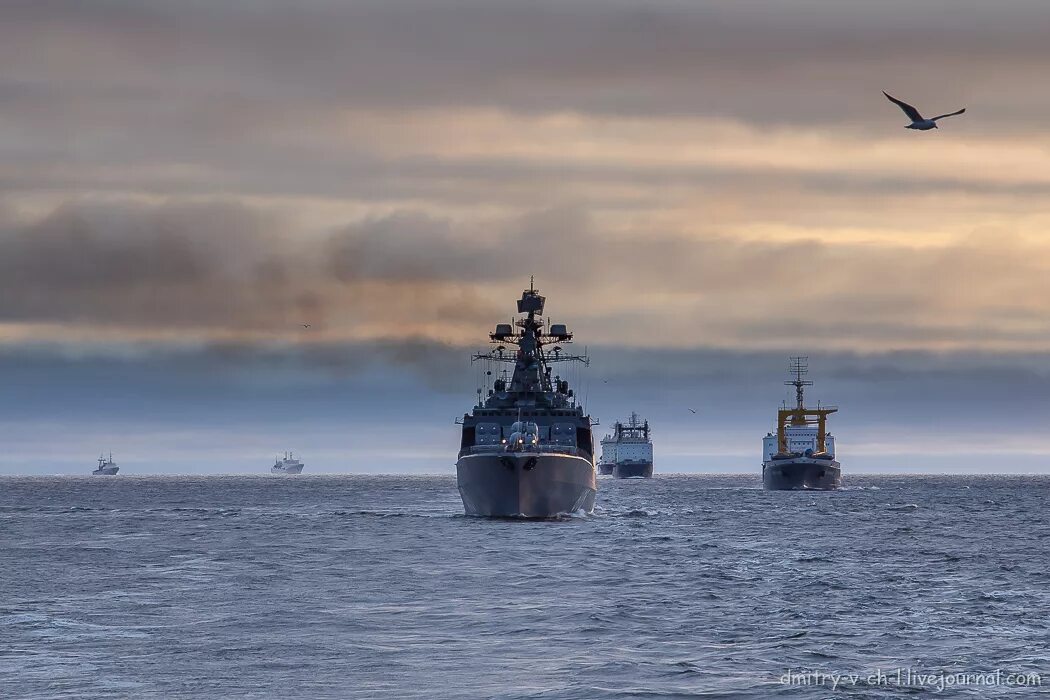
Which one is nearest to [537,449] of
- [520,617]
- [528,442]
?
[528,442]

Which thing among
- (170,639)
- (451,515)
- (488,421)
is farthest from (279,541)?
(170,639)

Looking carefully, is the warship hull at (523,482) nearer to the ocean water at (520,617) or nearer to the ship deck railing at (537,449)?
the ship deck railing at (537,449)

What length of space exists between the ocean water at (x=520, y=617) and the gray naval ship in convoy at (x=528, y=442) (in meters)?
10.9

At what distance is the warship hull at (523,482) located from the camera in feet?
310

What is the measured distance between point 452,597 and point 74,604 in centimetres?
1194

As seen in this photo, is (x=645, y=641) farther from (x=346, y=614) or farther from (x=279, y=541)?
(x=279, y=541)

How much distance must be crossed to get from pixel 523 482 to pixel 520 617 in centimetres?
5263

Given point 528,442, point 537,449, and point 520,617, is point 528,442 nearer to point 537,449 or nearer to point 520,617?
point 537,449

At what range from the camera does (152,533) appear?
3681 inches

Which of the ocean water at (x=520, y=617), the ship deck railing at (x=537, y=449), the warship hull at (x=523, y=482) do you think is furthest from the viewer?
the warship hull at (x=523, y=482)

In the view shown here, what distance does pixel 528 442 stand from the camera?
96062 mm

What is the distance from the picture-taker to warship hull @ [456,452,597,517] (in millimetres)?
94375

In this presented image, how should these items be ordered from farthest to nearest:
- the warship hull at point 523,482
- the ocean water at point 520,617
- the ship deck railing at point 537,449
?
the warship hull at point 523,482 → the ship deck railing at point 537,449 → the ocean water at point 520,617

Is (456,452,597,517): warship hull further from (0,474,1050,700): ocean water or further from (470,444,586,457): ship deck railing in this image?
(0,474,1050,700): ocean water
